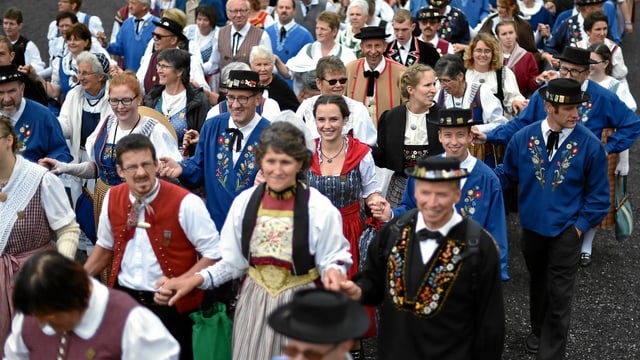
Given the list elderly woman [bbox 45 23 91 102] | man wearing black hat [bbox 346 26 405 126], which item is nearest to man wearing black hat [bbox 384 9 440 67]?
man wearing black hat [bbox 346 26 405 126]

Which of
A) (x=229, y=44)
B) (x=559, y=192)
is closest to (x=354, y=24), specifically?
(x=229, y=44)

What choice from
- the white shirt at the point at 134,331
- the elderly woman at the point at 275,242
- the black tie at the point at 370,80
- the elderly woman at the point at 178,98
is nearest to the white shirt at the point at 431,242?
the elderly woman at the point at 275,242

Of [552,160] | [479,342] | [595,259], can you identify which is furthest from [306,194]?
[595,259]

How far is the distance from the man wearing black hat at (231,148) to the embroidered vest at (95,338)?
2790 millimetres

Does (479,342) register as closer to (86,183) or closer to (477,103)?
(477,103)

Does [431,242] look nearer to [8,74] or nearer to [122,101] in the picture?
[122,101]

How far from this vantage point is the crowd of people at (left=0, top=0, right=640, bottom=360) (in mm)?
4477

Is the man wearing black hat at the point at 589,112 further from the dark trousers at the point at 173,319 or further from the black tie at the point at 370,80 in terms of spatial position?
the dark trousers at the point at 173,319

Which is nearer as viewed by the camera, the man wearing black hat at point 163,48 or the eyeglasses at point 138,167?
the eyeglasses at point 138,167

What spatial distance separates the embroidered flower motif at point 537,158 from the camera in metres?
6.57

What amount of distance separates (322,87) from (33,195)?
9.48ft

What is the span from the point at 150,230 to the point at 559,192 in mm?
3020

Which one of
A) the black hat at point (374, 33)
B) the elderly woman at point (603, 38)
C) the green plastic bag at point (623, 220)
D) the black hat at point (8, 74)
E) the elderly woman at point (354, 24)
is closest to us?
the black hat at point (8, 74)

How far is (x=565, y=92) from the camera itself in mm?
6406
